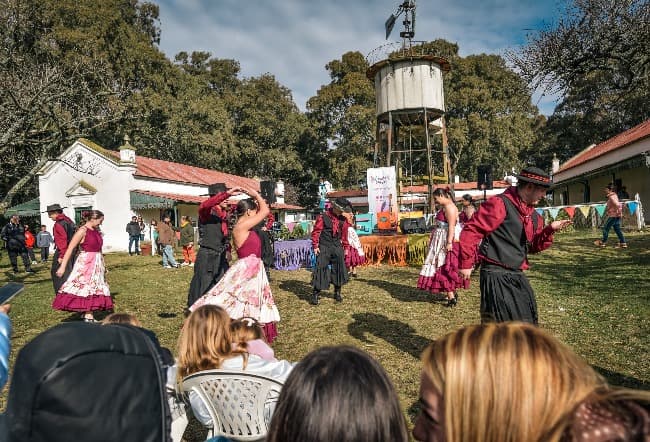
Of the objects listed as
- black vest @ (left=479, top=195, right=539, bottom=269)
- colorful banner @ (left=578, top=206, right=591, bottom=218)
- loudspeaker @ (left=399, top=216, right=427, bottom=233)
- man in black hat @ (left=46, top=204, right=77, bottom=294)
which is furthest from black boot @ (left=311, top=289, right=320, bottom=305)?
colorful banner @ (left=578, top=206, right=591, bottom=218)

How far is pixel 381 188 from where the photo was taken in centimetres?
1614

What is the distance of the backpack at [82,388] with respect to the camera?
953 mm

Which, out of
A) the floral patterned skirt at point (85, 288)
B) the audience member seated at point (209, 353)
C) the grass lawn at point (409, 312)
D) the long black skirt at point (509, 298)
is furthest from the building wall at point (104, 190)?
the audience member seated at point (209, 353)

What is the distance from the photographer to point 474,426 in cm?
101

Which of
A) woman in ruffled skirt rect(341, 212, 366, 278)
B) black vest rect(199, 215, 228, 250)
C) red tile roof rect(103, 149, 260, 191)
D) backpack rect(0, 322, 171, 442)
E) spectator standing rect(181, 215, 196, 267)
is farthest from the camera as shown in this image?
red tile roof rect(103, 149, 260, 191)

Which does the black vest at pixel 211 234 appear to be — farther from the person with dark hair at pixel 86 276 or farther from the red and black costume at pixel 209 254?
the person with dark hair at pixel 86 276

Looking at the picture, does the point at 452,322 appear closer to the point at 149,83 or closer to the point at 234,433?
the point at 234,433

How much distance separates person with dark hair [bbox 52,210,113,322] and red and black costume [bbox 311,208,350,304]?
363 centimetres

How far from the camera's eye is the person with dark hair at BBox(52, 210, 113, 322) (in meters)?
6.87

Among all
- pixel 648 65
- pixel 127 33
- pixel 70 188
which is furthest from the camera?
pixel 127 33

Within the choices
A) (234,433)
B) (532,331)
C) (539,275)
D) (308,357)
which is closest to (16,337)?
(234,433)

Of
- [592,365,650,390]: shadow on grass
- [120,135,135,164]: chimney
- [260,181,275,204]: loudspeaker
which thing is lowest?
[592,365,650,390]: shadow on grass

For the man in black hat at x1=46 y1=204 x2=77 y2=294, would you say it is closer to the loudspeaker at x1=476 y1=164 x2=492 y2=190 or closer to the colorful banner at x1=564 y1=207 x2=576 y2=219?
the loudspeaker at x1=476 y1=164 x2=492 y2=190

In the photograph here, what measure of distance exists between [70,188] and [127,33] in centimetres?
1218
